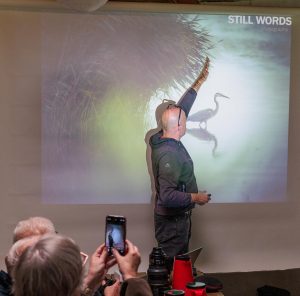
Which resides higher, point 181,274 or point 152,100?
point 152,100

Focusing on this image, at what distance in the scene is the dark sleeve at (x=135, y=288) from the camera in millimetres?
1453

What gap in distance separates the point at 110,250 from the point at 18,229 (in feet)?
1.69

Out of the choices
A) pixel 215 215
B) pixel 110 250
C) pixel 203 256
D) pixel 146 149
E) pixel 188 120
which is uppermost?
pixel 188 120

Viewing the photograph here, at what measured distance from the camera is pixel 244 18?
3.57 meters

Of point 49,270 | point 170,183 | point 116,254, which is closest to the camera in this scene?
point 49,270

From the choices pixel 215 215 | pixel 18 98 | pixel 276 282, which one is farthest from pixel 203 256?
pixel 18 98

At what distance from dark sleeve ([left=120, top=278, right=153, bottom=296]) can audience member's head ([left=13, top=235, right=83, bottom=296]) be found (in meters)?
0.24

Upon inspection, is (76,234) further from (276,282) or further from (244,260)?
(276,282)

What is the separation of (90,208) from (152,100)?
3.00 ft

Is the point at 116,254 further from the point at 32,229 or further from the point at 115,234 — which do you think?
the point at 32,229

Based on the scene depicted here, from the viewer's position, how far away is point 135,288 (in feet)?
4.80

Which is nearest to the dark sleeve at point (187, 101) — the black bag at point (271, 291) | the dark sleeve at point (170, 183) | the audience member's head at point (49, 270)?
the dark sleeve at point (170, 183)

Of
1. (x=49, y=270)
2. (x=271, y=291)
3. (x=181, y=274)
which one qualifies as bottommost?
(x=271, y=291)

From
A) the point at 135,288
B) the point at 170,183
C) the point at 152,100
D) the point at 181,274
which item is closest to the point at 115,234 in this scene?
the point at 135,288
